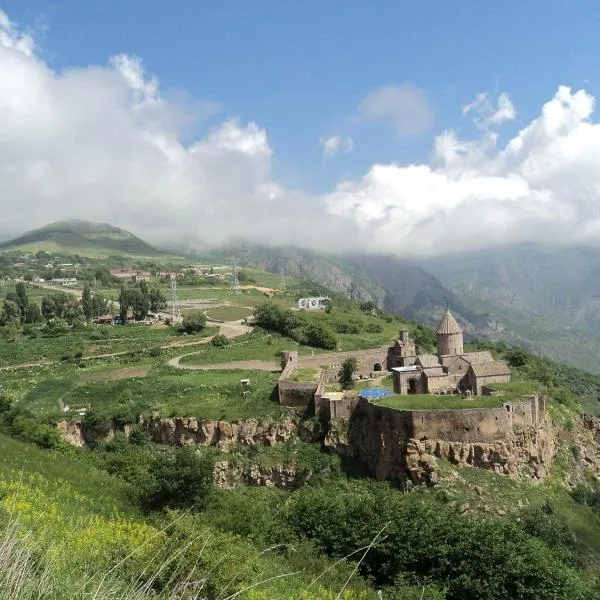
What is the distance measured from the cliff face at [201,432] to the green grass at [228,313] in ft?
138

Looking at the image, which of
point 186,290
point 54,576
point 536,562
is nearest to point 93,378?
point 536,562

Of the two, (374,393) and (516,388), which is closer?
(516,388)

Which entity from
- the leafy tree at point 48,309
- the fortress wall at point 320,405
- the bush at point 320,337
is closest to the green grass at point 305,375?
the fortress wall at point 320,405

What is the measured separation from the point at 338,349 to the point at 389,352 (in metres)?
10.9

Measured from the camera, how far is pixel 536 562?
19984 millimetres

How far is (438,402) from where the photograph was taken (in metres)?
34.2

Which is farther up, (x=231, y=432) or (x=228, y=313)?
(x=228, y=313)

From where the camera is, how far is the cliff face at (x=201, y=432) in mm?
39938

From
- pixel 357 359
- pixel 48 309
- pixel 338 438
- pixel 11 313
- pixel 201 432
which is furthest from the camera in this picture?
pixel 48 309

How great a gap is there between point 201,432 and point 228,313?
4882 centimetres

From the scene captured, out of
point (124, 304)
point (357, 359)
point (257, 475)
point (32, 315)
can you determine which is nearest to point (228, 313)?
point (124, 304)

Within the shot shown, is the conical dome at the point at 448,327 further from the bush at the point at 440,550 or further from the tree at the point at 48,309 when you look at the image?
the tree at the point at 48,309

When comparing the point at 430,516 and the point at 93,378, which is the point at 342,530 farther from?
the point at 93,378

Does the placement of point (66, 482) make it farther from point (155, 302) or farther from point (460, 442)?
point (155, 302)
